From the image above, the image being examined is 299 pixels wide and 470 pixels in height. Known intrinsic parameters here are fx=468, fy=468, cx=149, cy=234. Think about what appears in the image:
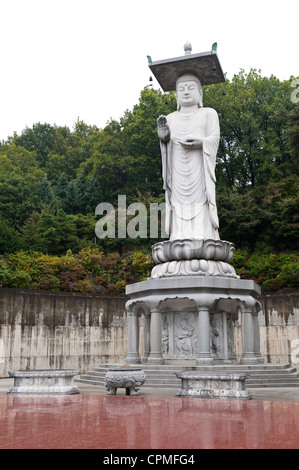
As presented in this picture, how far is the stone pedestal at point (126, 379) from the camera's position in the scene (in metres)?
9.34

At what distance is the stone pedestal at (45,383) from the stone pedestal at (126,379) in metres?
0.90

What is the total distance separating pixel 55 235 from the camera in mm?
25859

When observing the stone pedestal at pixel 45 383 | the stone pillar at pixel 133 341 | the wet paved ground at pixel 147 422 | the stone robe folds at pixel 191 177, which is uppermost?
the stone robe folds at pixel 191 177

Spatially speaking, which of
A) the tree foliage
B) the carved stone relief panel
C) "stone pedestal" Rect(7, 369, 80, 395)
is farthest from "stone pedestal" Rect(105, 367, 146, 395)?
the tree foliage

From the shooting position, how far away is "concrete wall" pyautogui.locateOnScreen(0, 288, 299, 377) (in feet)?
52.5

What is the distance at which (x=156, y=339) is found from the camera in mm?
12250

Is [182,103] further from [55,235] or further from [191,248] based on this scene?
[55,235]

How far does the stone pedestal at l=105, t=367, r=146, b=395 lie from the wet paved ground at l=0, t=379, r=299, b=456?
25cm

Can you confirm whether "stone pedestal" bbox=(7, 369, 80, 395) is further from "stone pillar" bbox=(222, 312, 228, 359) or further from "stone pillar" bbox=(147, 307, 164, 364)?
"stone pillar" bbox=(222, 312, 228, 359)

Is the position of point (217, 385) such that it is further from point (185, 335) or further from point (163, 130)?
point (163, 130)

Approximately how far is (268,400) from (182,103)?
9993 millimetres

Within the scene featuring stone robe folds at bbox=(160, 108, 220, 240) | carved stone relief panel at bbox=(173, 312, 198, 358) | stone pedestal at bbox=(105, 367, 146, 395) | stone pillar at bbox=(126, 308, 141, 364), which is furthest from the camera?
stone robe folds at bbox=(160, 108, 220, 240)

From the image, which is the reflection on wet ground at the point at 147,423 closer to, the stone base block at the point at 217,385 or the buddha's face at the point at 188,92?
the stone base block at the point at 217,385

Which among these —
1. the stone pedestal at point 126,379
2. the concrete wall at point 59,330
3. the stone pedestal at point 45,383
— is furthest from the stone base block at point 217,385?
the concrete wall at point 59,330
